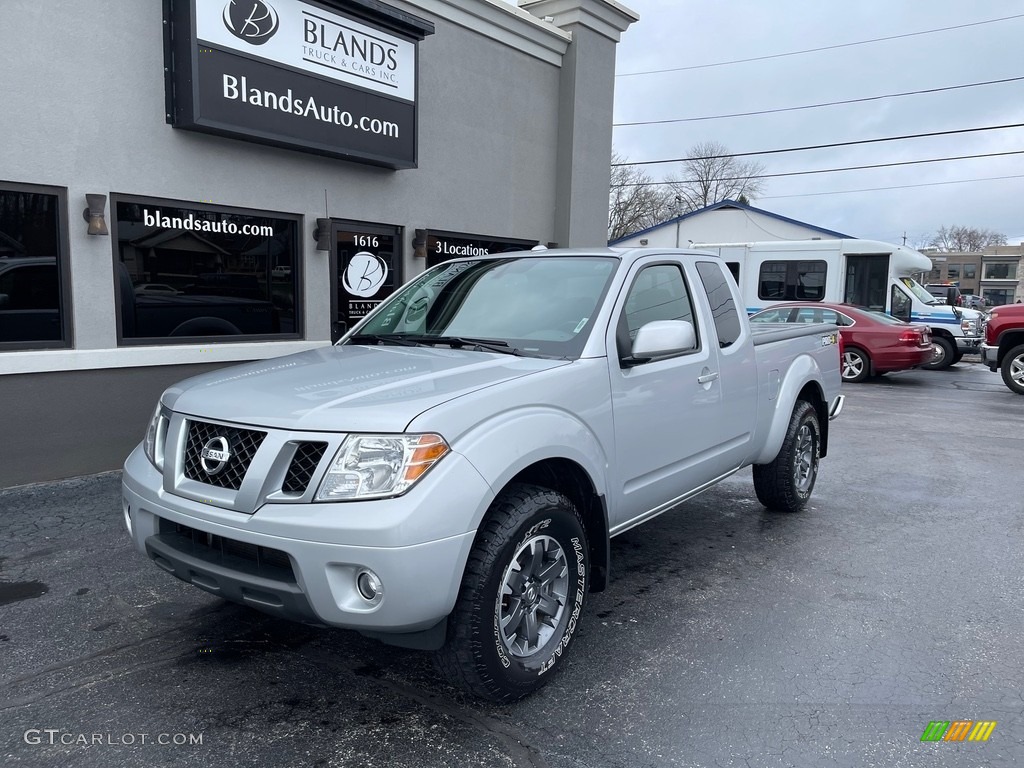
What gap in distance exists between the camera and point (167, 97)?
695cm

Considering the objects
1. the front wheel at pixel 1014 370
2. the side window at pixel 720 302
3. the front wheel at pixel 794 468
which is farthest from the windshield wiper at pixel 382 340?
the front wheel at pixel 1014 370

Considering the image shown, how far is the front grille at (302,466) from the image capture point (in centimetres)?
282

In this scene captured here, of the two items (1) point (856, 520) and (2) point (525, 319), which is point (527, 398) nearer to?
(2) point (525, 319)

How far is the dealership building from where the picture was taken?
6.29 metres

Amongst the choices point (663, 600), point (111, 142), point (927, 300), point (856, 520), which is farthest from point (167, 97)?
point (927, 300)

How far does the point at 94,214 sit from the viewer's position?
21.1 feet

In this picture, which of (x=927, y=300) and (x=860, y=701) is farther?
(x=927, y=300)

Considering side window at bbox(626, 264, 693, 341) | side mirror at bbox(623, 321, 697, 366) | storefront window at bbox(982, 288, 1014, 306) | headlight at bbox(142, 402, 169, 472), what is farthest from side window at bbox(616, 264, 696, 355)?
storefront window at bbox(982, 288, 1014, 306)

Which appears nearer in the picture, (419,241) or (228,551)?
(228,551)

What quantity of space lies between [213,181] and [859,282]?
15.4m

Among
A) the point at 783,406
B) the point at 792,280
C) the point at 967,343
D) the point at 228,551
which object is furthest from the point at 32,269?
the point at 967,343

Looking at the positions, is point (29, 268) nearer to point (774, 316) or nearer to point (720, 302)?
point (720, 302)

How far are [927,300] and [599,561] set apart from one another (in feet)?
56.5

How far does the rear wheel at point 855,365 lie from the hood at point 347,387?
1336 centimetres
